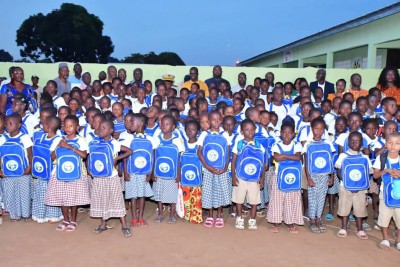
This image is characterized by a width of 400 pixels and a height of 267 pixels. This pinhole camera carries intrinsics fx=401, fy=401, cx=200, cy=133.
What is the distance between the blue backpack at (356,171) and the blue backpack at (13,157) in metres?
3.48

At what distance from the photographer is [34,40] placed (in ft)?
97.5

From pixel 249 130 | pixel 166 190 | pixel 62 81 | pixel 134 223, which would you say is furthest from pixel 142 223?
pixel 62 81

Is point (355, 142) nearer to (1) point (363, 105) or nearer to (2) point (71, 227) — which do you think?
(1) point (363, 105)

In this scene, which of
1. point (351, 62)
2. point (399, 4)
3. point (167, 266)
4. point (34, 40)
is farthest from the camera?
point (34, 40)

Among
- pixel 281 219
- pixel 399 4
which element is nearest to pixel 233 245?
pixel 281 219

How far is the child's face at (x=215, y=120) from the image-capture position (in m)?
4.47

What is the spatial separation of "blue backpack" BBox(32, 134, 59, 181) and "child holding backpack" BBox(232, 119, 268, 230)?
2.04m

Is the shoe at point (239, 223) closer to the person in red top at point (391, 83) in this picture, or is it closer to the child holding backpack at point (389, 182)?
the child holding backpack at point (389, 182)

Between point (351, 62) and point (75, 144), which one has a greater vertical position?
Result: point (351, 62)

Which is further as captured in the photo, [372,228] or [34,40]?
[34,40]

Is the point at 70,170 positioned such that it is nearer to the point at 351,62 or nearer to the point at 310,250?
the point at 310,250

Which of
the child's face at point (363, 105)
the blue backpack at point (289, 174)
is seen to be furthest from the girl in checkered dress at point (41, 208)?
the child's face at point (363, 105)

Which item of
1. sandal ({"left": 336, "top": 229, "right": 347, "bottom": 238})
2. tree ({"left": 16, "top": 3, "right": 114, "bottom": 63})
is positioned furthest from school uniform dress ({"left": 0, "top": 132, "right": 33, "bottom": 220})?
tree ({"left": 16, "top": 3, "right": 114, "bottom": 63})

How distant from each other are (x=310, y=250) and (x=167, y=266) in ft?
4.59
